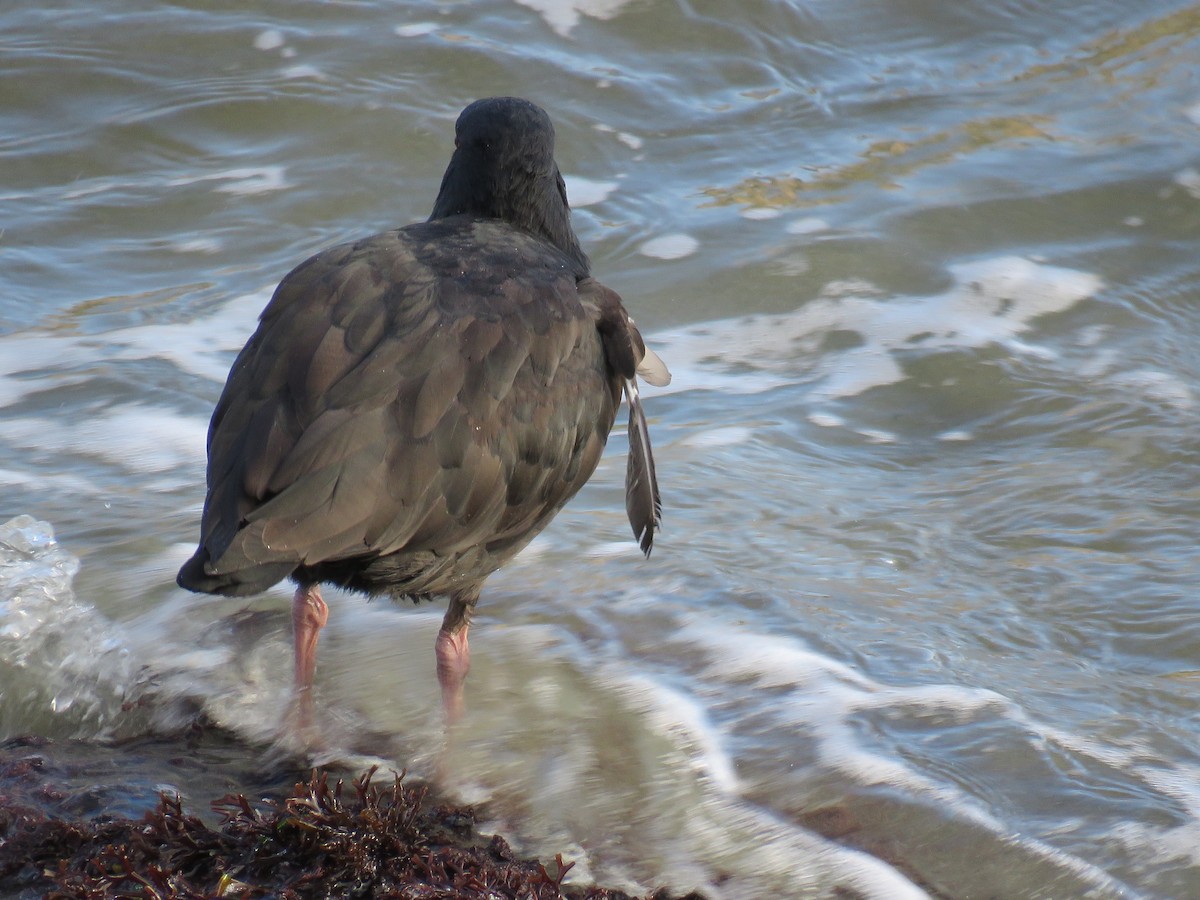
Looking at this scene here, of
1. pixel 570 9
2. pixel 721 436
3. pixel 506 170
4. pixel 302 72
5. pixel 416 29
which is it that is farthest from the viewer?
pixel 570 9

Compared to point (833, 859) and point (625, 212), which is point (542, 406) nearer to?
point (833, 859)

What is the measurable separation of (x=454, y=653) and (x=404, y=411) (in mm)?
693

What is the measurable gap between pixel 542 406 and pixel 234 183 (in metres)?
4.32

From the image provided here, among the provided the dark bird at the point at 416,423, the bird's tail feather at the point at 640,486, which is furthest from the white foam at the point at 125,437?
the bird's tail feather at the point at 640,486

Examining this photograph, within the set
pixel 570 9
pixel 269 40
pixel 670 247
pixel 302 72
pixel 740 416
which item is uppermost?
pixel 570 9

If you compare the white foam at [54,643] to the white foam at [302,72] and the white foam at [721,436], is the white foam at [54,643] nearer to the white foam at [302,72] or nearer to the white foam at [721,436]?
the white foam at [721,436]

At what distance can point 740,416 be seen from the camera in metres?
5.23

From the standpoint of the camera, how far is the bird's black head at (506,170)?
3963 millimetres

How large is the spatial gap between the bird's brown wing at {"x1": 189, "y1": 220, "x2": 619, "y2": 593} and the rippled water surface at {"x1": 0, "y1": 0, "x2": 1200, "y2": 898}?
0.52 m

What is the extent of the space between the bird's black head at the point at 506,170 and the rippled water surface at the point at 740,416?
936mm

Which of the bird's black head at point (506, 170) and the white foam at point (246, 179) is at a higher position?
the bird's black head at point (506, 170)

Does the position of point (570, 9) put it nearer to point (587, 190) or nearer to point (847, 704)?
point (587, 190)

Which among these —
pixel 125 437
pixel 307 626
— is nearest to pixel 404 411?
pixel 307 626

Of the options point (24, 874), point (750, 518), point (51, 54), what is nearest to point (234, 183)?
point (51, 54)
